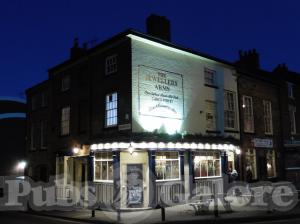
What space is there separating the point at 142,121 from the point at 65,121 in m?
7.51

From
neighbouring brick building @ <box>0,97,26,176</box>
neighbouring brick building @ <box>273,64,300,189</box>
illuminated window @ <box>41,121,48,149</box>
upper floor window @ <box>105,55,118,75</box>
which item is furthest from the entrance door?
neighbouring brick building @ <box>0,97,26,176</box>

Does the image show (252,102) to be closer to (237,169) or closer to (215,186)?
(237,169)

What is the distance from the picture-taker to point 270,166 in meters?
27.1

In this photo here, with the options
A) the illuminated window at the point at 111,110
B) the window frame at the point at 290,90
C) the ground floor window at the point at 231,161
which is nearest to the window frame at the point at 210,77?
the ground floor window at the point at 231,161

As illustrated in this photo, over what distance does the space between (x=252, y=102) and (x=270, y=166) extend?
5.02 m

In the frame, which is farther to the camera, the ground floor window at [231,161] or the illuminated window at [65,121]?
the ground floor window at [231,161]

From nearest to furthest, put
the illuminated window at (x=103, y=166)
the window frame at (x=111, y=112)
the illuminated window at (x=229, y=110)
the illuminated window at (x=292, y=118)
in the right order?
the illuminated window at (x=103, y=166), the window frame at (x=111, y=112), the illuminated window at (x=229, y=110), the illuminated window at (x=292, y=118)

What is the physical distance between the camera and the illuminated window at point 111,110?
19.5 metres

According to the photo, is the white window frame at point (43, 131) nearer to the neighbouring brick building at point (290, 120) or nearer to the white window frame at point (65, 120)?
the white window frame at point (65, 120)

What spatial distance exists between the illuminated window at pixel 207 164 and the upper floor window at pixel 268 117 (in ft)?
22.7

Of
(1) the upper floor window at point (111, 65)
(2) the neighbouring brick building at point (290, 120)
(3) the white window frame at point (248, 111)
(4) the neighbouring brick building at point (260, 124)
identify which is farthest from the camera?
(2) the neighbouring brick building at point (290, 120)

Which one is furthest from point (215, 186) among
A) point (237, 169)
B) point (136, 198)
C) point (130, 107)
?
point (130, 107)

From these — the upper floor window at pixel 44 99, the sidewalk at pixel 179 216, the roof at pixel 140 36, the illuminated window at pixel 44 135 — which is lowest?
the sidewalk at pixel 179 216

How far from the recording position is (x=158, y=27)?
21.5 metres
